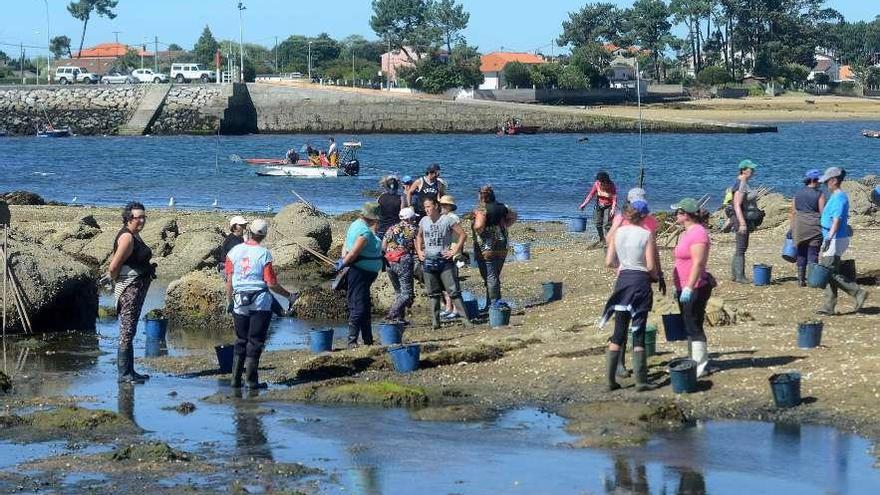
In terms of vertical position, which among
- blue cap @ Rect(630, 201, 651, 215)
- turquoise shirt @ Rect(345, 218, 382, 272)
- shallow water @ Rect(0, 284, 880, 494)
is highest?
blue cap @ Rect(630, 201, 651, 215)

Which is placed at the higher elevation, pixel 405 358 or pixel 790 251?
pixel 790 251

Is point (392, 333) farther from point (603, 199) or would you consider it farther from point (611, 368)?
point (603, 199)

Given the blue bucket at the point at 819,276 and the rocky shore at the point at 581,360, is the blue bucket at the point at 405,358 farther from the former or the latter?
the blue bucket at the point at 819,276

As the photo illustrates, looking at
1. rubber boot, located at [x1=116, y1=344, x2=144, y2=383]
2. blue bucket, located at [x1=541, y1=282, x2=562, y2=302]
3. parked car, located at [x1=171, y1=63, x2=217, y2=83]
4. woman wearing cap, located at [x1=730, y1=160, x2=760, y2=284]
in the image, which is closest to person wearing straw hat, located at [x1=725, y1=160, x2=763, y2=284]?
woman wearing cap, located at [x1=730, y1=160, x2=760, y2=284]

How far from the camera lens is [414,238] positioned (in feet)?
57.5

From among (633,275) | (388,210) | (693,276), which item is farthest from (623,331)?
(388,210)

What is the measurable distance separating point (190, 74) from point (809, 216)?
108 metres

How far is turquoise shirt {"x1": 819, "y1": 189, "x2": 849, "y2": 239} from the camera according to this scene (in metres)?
16.2

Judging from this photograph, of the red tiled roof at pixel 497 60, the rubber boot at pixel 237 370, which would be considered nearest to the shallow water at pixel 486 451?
the rubber boot at pixel 237 370

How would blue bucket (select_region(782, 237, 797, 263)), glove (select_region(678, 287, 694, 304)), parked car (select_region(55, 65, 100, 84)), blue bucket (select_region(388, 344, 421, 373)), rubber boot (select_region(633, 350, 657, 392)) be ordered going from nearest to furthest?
glove (select_region(678, 287, 694, 304)), rubber boot (select_region(633, 350, 657, 392)), blue bucket (select_region(388, 344, 421, 373)), blue bucket (select_region(782, 237, 797, 263)), parked car (select_region(55, 65, 100, 84))

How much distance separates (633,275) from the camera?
12.8m

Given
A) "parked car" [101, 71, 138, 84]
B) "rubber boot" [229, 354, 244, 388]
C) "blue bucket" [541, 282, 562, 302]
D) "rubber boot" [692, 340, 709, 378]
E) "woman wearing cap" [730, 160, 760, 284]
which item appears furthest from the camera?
"parked car" [101, 71, 138, 84]

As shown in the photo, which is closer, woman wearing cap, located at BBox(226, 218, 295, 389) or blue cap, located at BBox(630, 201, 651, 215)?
blue cap, located at BBox(630, 201, 651, 215)

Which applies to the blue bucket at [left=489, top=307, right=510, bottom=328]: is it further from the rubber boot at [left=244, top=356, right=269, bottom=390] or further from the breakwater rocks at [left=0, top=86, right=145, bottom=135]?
the breakwater rocks at [left=0, top=86, right=145, bottom=135]
